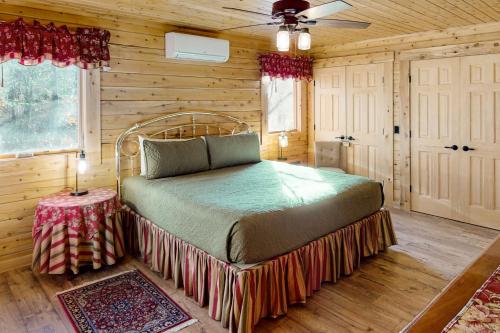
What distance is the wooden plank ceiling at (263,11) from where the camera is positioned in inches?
130

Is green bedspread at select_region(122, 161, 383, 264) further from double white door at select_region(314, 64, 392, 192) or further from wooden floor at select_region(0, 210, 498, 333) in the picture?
double white door at select_region(314, 64, 392, 192)

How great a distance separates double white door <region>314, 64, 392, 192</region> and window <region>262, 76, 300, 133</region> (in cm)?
34

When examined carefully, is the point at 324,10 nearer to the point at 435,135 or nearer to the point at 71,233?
the point at 71,233

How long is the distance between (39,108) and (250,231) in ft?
8.04

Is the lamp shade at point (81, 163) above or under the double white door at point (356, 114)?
under

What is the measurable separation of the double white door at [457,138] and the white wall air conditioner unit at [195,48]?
8.16 feet

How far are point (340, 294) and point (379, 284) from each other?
1.24ft

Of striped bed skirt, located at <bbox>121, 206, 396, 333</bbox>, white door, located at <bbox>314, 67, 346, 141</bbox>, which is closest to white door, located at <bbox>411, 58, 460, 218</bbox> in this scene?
white door, located at <bbox>314, 67, 346, 141</bbox>

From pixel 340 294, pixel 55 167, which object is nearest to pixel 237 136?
pixel 55 167

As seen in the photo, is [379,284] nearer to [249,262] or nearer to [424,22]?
[249,262]

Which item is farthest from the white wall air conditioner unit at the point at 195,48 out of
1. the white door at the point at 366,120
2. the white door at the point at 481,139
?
the white door at the point at 481,139

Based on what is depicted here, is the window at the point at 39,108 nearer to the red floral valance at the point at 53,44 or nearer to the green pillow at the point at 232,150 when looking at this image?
the red floral valance at the point at 53,44

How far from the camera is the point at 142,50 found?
407 cm

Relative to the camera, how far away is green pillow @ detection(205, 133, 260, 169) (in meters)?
4.21
